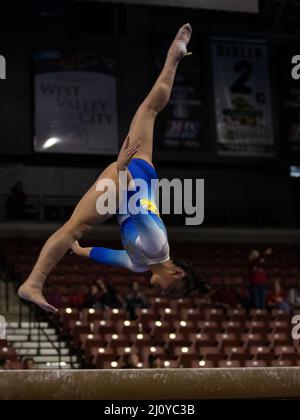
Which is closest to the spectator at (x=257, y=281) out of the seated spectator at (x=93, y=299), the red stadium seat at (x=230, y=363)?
the red stadium seat at (x=230, y=363)

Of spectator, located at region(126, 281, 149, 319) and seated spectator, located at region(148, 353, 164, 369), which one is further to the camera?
spectator, located at region(126, 281, 149, 319)

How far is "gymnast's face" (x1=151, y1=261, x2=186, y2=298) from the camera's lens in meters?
6.61

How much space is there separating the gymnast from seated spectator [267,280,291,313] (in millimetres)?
9235

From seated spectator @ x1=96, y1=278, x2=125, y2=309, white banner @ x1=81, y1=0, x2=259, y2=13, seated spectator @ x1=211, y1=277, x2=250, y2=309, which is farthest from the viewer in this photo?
seated spectator @ x1=211, y1=277, x2=250, y2=309

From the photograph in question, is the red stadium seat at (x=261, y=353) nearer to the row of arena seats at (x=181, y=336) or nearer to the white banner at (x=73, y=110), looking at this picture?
the row of arena seats at (x=181, y=336)

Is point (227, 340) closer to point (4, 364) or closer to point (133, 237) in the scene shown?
point (4, 364)

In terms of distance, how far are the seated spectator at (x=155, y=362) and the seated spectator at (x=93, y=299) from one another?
157 cm

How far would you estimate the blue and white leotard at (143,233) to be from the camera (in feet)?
21.5

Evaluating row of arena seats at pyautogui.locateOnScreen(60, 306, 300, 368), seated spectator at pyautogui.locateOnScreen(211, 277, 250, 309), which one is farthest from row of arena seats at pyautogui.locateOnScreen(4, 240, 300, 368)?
seated spectator at pyautogui.locateOnScreen(211, 277, 250, 309)

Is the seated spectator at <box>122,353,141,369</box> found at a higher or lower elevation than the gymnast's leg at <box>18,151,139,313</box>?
lower

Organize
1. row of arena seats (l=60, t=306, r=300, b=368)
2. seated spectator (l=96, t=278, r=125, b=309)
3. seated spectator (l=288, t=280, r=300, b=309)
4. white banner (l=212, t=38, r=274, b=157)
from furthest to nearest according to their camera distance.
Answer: white banner (l=212, t=38, r=274, b=157)
seated spectator (l=288, t=280, r=300, b=309)
seated spectator (l=96, t=278, r=125, b=309)
row of arena seats (l=60, t=306, r=300, b=368)

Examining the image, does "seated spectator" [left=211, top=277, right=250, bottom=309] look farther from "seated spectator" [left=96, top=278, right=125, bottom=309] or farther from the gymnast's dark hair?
the gymnast's dark hair

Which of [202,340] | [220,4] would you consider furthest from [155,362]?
[220,4]

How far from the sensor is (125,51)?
64.4ft
